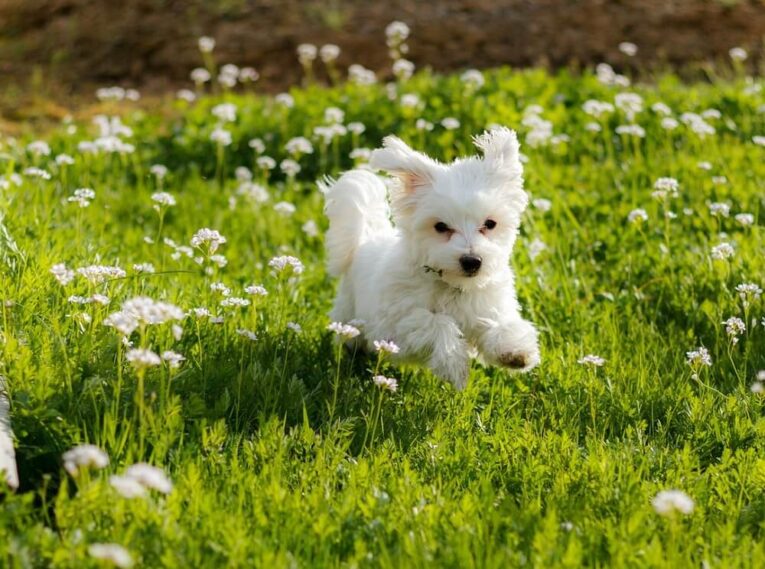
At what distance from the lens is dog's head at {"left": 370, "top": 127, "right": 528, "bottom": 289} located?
461cm

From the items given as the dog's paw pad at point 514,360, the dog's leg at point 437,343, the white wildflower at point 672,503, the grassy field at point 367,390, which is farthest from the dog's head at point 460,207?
the white wildflower at point 672,503

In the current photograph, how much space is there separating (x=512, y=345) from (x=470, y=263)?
40cm

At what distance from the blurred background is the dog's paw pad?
6.66m

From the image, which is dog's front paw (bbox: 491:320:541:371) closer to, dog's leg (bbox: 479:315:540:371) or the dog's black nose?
dog's leg (bbox: 479:315:540:371)

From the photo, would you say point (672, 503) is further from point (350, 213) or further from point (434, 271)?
point (350, 213)

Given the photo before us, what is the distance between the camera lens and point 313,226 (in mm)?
7016

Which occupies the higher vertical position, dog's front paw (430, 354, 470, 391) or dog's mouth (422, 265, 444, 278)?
dog's mouth (422, 265, 444, 278)

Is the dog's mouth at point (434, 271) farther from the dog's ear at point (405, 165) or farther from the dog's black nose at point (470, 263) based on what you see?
the dog's ear at point (405, 165)

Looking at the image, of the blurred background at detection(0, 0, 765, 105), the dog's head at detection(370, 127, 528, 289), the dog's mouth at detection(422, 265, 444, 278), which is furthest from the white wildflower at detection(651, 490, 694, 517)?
the blurred background at detection(0, 0, 765, 105)

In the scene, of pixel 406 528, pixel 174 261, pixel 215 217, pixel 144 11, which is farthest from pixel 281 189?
pixel 144 11

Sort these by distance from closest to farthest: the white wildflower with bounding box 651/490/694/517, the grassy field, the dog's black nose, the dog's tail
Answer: the white wildflower with bounding box 651/490/694/517 < the grassy field < the dog's black nose < the dog's tail

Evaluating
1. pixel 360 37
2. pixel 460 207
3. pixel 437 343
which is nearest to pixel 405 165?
pixel 460 207

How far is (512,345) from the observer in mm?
4617

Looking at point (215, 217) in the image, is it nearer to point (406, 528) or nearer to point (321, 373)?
point (321, 373)
